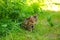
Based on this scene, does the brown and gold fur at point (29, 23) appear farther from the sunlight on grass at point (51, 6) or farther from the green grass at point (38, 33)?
the sunlight on grass at point (51, 6)

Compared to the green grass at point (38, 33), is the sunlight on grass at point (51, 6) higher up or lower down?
higher up

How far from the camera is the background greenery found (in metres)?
5.20

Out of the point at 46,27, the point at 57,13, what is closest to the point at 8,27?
the point at 46,27

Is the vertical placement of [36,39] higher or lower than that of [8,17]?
lower

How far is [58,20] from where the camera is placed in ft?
21.2

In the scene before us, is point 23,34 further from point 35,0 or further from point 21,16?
point 35,0

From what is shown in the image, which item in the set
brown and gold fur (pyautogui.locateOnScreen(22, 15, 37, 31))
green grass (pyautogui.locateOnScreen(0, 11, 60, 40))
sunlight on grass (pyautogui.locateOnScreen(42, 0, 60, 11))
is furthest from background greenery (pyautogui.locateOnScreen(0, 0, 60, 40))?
sunlight on grass (pyautogui.locateOnScreen(42, 0, 60, 11))

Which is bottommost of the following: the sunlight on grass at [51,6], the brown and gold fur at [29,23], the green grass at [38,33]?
the green grass at [38,33]

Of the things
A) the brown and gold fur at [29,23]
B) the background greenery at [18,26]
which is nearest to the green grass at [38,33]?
the background greenery at [18,26]

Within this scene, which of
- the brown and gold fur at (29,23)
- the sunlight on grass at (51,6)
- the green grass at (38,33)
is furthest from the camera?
the sunlight on grass at (51,6)

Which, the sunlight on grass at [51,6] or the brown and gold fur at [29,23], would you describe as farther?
the sunlight on grass at [51,6]

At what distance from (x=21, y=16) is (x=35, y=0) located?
137 centimetres

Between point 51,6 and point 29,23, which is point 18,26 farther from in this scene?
point 51,6

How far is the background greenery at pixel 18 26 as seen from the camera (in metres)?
5.20
